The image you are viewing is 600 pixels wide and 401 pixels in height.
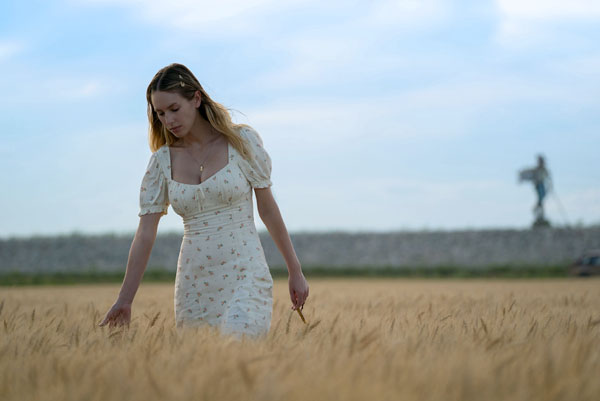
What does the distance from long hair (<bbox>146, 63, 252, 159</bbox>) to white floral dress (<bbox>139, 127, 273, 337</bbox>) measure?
8 cm

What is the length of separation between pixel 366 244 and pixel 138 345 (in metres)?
21.3

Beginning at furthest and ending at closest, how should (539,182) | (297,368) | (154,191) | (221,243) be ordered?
(539,182), (154,191), (221,243), (297,368)

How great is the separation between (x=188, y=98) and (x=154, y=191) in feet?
2.07

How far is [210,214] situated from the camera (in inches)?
144

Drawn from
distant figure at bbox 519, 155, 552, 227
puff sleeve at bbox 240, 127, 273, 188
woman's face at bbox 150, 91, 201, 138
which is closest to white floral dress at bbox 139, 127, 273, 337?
puff sleeve at bbox 240, 127, 273, 188

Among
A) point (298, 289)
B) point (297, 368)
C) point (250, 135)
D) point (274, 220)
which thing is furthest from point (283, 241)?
point (297, 368)

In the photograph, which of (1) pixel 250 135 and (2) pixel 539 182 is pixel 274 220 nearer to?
(1) pixel 250 135

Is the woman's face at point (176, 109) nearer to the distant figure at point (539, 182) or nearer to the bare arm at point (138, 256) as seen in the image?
the bare arm at point (138, 256)

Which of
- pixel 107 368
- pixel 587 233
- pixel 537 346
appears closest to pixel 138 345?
pixel 107 368

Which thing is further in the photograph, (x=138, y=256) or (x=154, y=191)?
(x=154, y=191)

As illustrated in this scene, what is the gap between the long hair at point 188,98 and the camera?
340cm

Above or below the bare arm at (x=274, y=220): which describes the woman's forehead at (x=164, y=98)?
above

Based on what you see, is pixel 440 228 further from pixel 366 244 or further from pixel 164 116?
pixel 164 116

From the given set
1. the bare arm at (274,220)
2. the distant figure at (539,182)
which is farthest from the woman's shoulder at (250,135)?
the distant figure at (539,182)
